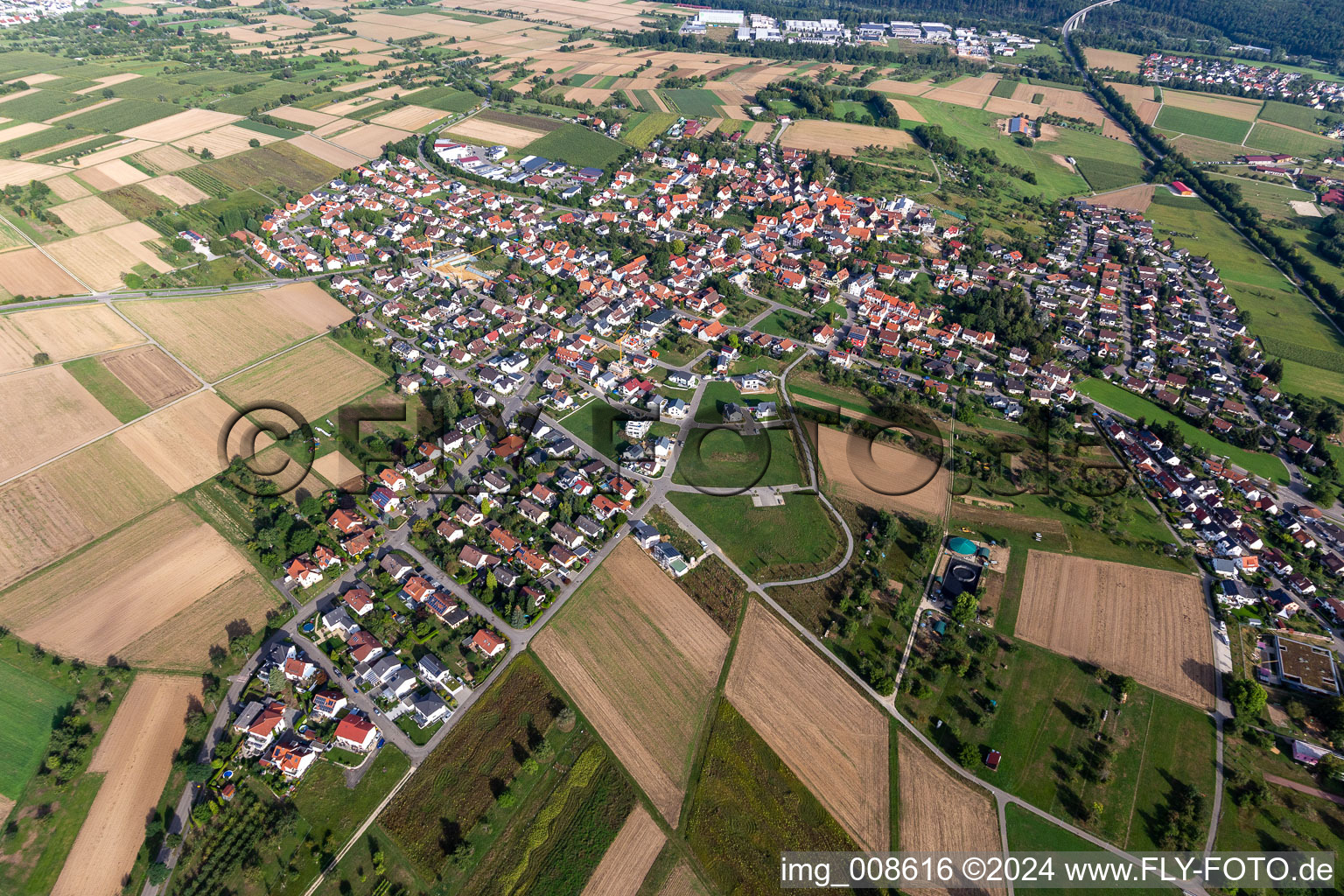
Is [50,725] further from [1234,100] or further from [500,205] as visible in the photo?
[1234,100]

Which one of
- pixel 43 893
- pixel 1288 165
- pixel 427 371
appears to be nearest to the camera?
pixel 43 893

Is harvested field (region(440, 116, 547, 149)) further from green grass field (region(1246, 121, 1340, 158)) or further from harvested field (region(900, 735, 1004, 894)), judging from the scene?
green grass field (region(1246, 121, 1340, 158))

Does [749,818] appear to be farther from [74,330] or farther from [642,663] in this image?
[74,330]

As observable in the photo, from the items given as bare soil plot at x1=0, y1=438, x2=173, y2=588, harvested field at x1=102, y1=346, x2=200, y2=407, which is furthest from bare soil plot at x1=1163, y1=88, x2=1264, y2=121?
bare soil plot at x1=0, y1=438, x2=173, y2=588

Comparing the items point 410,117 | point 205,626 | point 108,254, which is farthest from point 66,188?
point 205,626

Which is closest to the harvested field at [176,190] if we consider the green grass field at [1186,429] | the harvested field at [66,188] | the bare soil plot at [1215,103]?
the harvested field at [66,188]

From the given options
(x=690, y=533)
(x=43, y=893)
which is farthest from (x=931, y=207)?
(x=43, y=893)
